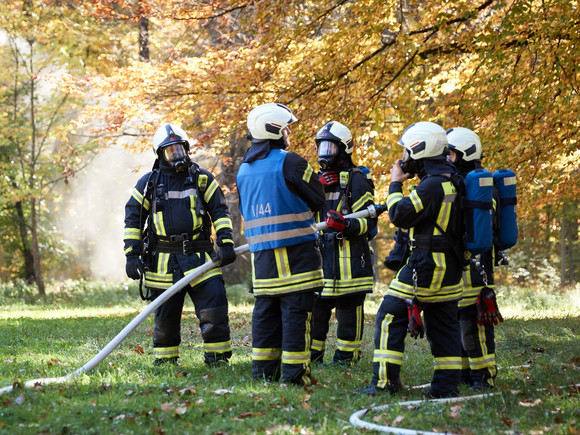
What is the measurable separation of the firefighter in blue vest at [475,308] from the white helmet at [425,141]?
2.18 ft

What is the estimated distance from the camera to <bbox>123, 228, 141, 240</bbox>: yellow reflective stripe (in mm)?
6836

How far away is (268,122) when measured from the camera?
6.08 m

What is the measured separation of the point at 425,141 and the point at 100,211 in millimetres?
32950

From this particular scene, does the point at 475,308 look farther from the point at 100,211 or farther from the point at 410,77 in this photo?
the point at 100,211

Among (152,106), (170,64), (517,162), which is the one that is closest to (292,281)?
(517,162)

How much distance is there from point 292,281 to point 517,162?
5.84 m

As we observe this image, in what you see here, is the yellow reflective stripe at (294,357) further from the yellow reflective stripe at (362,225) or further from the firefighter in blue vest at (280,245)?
the yellow reflective stripe at (362,225)

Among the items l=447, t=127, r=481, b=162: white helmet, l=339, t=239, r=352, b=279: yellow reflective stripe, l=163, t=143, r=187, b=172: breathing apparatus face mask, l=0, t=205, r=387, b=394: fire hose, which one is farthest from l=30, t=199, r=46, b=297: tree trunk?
l=447, t=127, r=481, b=162: white helmet

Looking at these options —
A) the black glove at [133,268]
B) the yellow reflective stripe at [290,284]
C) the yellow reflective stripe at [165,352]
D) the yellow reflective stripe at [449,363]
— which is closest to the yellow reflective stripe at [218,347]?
the yellow reflective stripe at [165,352]

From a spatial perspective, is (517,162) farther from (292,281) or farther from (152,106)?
(152,106)

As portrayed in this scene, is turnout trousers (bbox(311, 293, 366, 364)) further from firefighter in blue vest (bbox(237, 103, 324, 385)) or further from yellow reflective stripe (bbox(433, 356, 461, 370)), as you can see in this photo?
yellow reflective stripe (bbox(433, 356, 461, 370))

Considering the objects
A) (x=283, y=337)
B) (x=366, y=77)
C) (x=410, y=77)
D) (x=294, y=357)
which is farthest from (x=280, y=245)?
(x=410, y=77)

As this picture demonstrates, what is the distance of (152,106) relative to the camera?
14.7 m

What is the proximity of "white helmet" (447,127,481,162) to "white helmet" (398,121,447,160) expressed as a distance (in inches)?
24.6
